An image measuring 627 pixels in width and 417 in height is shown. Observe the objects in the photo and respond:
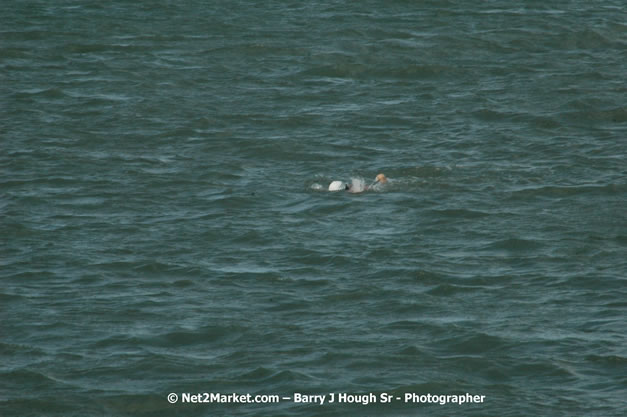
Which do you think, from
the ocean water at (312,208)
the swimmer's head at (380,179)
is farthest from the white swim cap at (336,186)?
the swimmer's head at (380,179)

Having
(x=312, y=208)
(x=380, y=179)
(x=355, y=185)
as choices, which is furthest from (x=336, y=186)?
(x=312, y=208)

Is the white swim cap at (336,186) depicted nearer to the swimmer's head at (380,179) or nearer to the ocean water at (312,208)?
the ocean water at (312,208)

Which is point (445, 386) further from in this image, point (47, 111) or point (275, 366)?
point (47, 111)

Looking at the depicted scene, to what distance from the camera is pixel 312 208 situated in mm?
25203

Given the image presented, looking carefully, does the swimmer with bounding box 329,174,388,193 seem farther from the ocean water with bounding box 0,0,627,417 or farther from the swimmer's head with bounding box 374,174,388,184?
the ocean water with bounding box 0,0,627,417

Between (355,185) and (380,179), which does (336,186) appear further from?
(380,179)

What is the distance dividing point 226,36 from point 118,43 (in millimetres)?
3605

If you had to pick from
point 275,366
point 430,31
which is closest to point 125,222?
point 275,366

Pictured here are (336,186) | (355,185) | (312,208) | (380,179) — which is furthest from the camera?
(380,179)

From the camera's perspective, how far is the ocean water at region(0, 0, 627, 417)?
17.9 metres

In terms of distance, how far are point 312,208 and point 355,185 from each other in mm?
1570

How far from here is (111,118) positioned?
104ft

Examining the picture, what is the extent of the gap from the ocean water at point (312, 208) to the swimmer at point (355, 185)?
0.19 metres

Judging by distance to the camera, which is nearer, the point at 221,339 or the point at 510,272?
the point at 221,339
